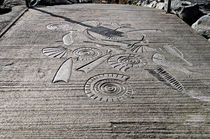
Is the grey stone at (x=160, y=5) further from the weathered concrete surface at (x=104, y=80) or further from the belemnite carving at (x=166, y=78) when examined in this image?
the belemnite carving at (x=166, y=78)

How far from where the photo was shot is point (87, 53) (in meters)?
2.71

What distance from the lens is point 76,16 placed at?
391 centimetres

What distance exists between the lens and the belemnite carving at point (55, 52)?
8.75ft

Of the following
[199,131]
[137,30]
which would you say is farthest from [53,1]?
[199,131]

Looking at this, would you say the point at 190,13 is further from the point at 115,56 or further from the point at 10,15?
the point at 10,15

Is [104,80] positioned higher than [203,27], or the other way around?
[203,27]

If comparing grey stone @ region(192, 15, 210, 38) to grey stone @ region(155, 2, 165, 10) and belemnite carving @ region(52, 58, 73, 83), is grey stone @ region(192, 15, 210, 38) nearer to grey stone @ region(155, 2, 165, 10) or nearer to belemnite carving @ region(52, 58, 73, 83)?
grey stone @ region(155, 2, 165, 10)

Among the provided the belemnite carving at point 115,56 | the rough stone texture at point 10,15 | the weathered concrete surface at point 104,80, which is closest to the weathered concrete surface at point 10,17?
the rough stone texture at point 10,15

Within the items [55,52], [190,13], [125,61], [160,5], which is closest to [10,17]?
[55,52]

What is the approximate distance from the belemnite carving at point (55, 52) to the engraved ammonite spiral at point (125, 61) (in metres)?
0.55

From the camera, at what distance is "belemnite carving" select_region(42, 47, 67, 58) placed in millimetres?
2667

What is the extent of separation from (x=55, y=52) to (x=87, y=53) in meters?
0.37

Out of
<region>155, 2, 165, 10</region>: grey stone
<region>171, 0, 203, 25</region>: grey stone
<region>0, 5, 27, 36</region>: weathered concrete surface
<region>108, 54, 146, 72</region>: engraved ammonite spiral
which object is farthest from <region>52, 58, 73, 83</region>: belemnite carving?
<region>155, 2, 165, 10</region>: grey stone

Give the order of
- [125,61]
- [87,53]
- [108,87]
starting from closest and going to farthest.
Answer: [108,87] < [125,61] < [87,53]
